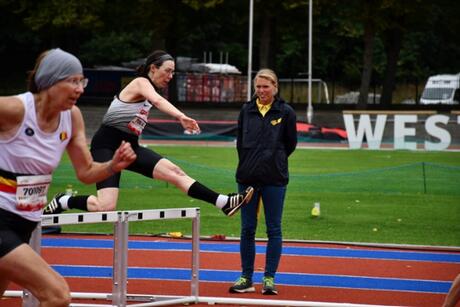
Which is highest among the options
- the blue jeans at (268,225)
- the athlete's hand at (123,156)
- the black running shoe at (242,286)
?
the athlete's hand at (123,156)

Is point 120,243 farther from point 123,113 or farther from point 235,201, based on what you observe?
point 123,113

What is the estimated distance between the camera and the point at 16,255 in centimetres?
632

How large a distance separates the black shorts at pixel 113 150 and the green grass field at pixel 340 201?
194 inches

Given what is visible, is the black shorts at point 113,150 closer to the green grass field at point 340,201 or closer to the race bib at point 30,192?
the race bib at point 30,192

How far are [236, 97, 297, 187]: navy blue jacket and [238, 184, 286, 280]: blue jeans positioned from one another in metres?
0.10

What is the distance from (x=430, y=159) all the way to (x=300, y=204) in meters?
13.1

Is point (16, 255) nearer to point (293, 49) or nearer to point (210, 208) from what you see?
point (210, 208)

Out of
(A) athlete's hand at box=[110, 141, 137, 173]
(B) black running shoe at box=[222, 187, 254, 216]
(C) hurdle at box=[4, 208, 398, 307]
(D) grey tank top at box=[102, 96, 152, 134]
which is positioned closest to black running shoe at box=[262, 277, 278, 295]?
(C) hurdle at box=[4, 208, 398, 307]

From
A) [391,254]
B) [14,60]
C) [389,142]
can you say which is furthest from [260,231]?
[14,60]

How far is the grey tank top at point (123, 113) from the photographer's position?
10.6 m

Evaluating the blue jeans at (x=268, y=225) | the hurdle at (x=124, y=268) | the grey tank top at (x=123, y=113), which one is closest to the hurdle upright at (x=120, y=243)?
the hurdle at (x=124, y=268)

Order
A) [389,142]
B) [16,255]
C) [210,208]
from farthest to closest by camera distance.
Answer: [389,142] → [210,208] → [16,255]

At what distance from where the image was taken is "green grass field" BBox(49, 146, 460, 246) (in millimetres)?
16109

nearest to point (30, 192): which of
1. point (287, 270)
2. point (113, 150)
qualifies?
point (113, 150)
